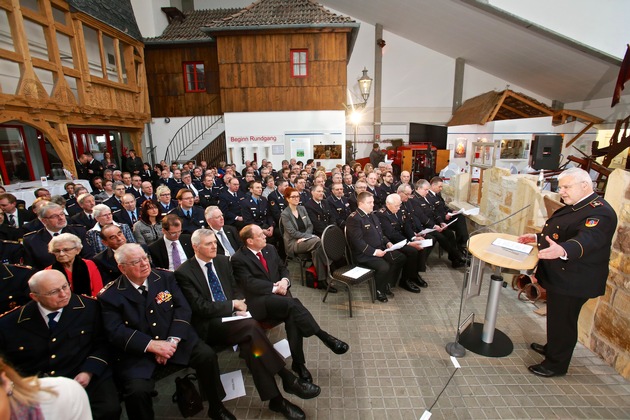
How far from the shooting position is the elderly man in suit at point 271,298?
3293 mm

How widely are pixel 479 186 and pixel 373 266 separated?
415 cm

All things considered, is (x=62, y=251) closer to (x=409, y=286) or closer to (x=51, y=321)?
(x=51, y=321)

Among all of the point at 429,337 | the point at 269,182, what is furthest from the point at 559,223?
the point at 269,182

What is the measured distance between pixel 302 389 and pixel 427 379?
133 cm

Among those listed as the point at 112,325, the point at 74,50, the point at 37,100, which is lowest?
the point at 112,325

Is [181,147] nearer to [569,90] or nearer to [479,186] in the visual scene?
[479,186]

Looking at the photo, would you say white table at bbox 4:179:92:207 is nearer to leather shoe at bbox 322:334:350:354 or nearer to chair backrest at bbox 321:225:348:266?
chair backrest at bbox 321:225:348:266

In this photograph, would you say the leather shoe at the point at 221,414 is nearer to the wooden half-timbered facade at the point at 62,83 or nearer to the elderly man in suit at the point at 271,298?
the elderly man in suit at the point at 271,298

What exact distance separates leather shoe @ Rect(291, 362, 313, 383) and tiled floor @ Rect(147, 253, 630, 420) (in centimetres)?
16

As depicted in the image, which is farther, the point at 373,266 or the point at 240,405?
the point at 373,266

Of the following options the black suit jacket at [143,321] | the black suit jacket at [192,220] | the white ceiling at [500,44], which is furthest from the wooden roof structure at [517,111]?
the black suit jacket at [143,321]

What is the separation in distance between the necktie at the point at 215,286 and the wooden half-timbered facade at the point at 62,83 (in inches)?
316

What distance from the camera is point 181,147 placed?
14.9m

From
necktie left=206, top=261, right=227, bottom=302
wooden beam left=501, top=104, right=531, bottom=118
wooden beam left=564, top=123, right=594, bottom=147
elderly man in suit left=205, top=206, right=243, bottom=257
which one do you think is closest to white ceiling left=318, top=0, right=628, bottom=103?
wooden beam left=564, top=123, right=594, bottom=147
